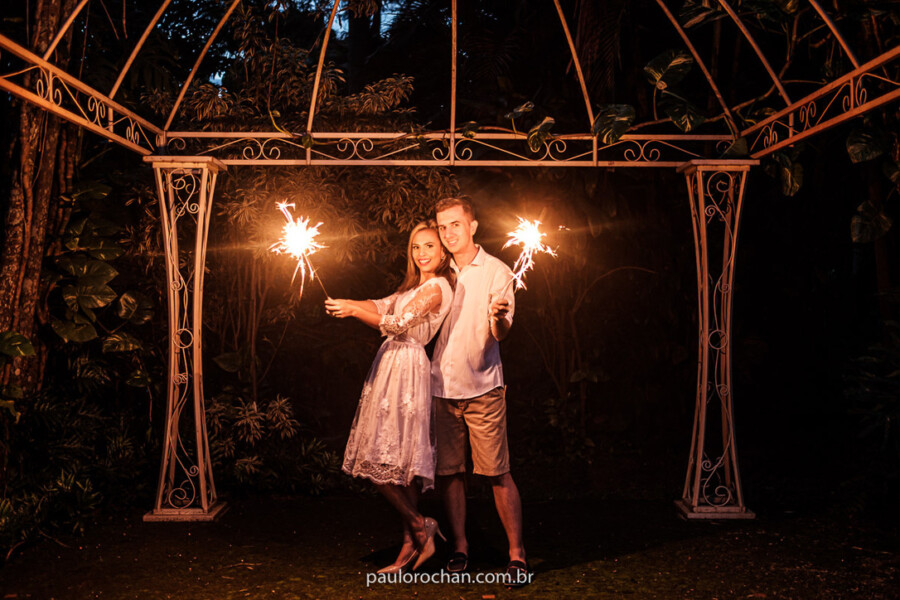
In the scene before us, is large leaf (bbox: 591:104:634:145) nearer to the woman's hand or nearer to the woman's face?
the woman's face

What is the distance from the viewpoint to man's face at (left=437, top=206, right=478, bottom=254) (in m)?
3.99

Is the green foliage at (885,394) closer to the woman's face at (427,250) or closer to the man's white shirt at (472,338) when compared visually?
the man's white shirt at (472,338)

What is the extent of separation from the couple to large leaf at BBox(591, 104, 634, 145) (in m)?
1.15

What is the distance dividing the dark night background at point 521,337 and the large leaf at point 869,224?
0.02m

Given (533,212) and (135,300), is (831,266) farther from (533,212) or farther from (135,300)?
(135,300)

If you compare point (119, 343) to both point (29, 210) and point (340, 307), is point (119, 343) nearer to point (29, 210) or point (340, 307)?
point (29, 210)

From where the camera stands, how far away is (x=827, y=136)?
653 cm

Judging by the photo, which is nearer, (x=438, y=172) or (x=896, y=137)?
(x=896, y=137)

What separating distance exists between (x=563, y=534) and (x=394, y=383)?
5.78ft

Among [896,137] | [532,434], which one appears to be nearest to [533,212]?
[532,434]

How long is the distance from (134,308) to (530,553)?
3397 millimetres

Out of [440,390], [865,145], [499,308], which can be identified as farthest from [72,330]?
[865,145]

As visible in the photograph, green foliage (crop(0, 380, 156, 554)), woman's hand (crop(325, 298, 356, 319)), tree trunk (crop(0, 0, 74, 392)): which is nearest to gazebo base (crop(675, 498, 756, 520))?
woman's hand (crop(325, 298, 356, 319))

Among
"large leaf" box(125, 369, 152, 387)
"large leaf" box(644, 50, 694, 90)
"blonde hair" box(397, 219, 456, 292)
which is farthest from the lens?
"large leaf" box(125, 369, 152, 387)
